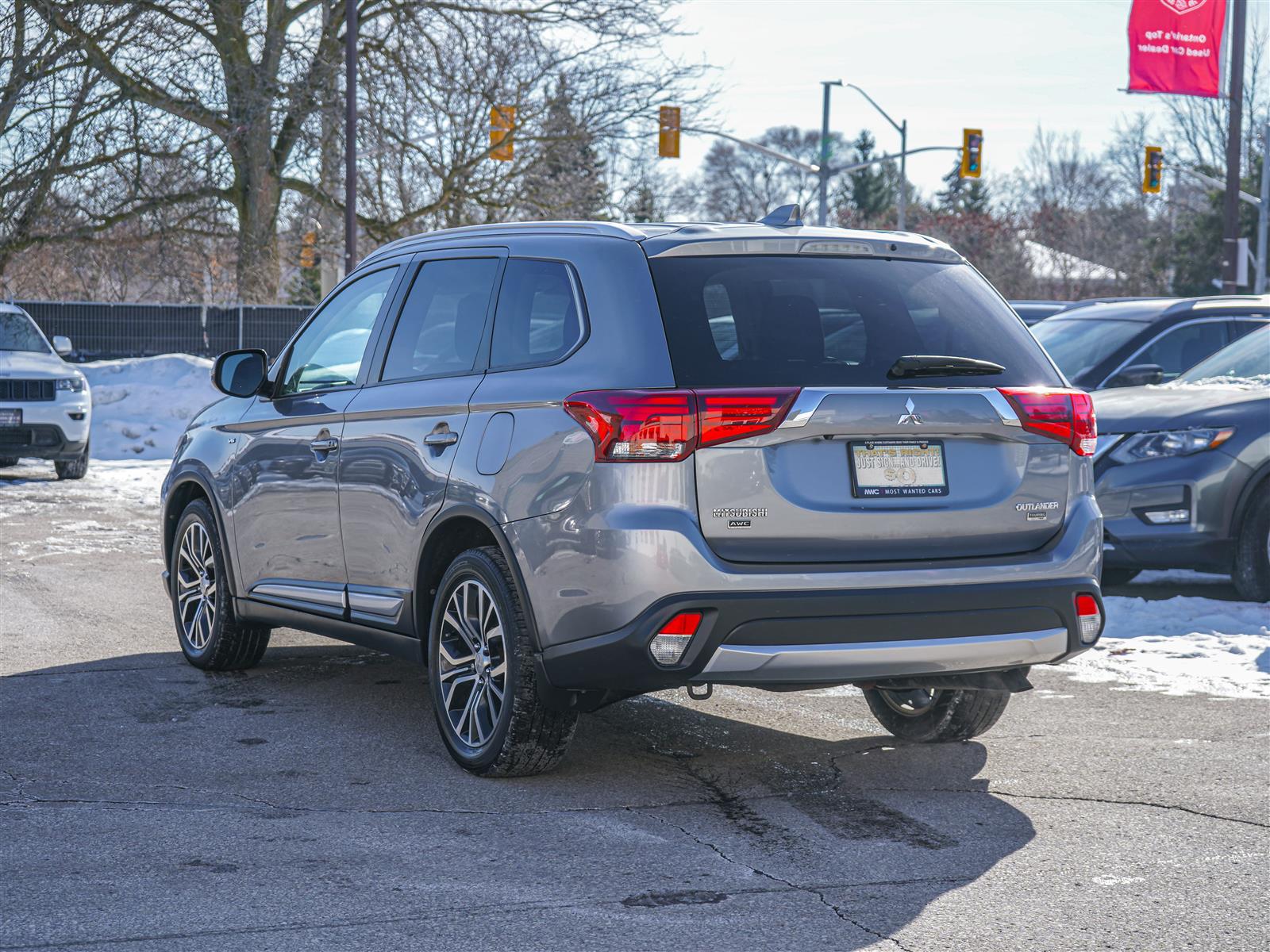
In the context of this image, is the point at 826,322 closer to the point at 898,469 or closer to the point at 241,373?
the point at 898,469

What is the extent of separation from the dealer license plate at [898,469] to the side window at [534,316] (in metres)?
0.99

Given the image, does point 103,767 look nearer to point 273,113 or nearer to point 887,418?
point 887,418

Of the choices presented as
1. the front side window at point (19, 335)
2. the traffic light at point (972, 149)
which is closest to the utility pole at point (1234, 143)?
the traffic light at point (972, 149)

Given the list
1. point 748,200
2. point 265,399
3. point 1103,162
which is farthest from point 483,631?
point 1103,162

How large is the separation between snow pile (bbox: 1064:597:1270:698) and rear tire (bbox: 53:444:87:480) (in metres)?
11.5

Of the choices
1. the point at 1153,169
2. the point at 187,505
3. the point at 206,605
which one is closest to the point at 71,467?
the point at 187,505

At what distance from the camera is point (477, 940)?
12.6 feet

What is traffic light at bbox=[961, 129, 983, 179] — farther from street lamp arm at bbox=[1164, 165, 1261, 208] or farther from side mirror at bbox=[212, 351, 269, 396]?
side mirror at bbox=[212, 351, 269, 396]

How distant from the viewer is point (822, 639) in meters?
4.78

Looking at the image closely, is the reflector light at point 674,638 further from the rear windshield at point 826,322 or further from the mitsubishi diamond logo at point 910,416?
→ the mitsubishi diamond logo at point 910,416

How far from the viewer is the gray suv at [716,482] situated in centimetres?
474

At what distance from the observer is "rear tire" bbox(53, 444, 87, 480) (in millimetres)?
16953

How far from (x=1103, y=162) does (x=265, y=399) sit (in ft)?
241

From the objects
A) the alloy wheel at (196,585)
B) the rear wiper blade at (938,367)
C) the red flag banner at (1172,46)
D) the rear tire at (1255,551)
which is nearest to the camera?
the rear wiper blade at (938,367)
